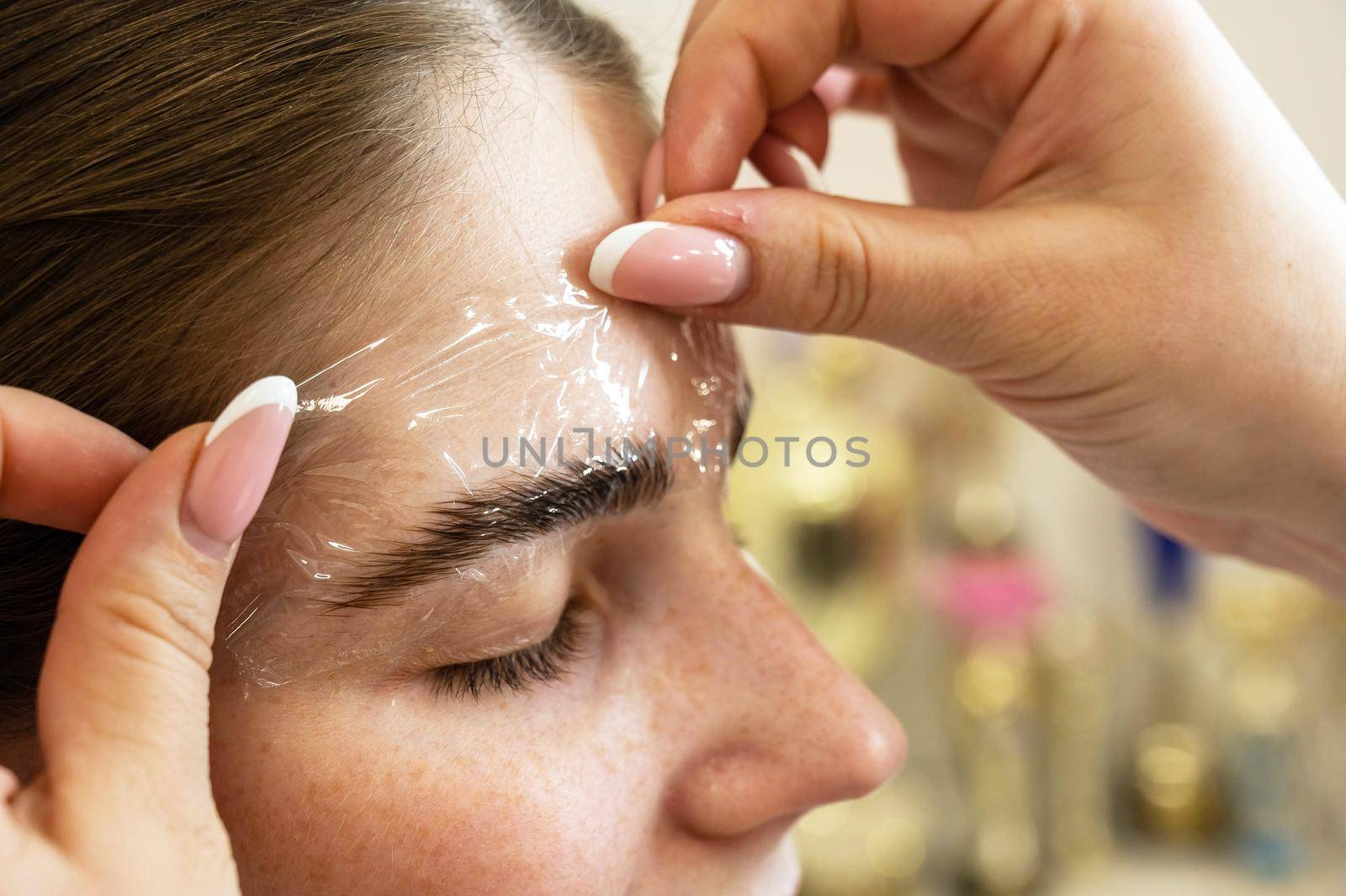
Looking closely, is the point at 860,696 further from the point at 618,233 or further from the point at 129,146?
the point at 129,146

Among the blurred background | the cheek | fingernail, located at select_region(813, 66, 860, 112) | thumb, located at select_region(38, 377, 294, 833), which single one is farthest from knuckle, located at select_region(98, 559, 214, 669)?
the blurred background

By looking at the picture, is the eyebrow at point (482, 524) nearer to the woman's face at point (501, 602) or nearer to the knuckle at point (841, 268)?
the woman's face at point (501, 602)

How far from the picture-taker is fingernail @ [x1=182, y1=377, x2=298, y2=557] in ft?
1.32

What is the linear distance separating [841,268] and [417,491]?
0.23 metres

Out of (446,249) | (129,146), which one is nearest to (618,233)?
(446,249)

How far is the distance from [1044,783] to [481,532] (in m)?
1.12

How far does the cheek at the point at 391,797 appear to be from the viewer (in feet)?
1.62

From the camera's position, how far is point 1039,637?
4.39ft

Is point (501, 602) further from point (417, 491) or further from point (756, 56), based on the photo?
point (756, 56)

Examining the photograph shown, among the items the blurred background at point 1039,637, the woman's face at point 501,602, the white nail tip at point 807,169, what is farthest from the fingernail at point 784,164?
the blurred background at point 1039,637

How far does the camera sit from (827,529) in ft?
4.21

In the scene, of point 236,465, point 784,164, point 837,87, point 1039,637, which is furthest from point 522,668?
point 1039,637

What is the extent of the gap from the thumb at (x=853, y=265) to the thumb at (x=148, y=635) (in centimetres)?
21

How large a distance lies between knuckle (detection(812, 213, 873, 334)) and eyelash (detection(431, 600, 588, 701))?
7.8 inches
